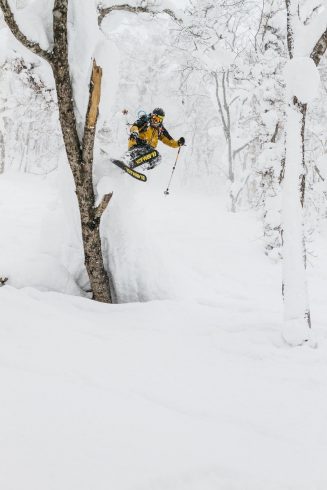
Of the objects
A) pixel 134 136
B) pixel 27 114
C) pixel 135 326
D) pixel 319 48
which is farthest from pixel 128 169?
pixel 27 114

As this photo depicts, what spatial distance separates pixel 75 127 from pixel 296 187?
281cm

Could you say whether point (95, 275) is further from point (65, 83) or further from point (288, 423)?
point (288, 423)

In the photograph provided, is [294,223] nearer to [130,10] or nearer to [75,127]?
[75,127]

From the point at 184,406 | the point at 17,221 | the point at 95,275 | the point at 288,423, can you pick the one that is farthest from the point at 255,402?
the point at 17,221

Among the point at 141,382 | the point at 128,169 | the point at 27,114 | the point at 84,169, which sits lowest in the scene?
the point at 141,382

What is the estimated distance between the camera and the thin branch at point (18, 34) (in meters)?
4.26

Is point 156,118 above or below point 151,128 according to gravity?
above

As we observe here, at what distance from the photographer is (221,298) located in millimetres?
7324

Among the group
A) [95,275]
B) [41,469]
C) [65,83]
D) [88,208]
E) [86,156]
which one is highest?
[65,83]

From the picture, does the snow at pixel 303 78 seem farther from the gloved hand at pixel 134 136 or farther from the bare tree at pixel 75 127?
the gloved hand at pixel 134 136

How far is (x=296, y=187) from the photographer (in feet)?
15.6

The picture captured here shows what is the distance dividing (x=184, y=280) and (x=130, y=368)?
411 cm

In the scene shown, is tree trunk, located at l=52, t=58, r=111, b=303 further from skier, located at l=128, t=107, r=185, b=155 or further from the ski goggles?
the ski goggles

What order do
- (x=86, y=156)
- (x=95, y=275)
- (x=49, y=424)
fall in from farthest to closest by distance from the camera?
(x=95, y=275) → (x=86, y=156) → (x=49, y=424)
